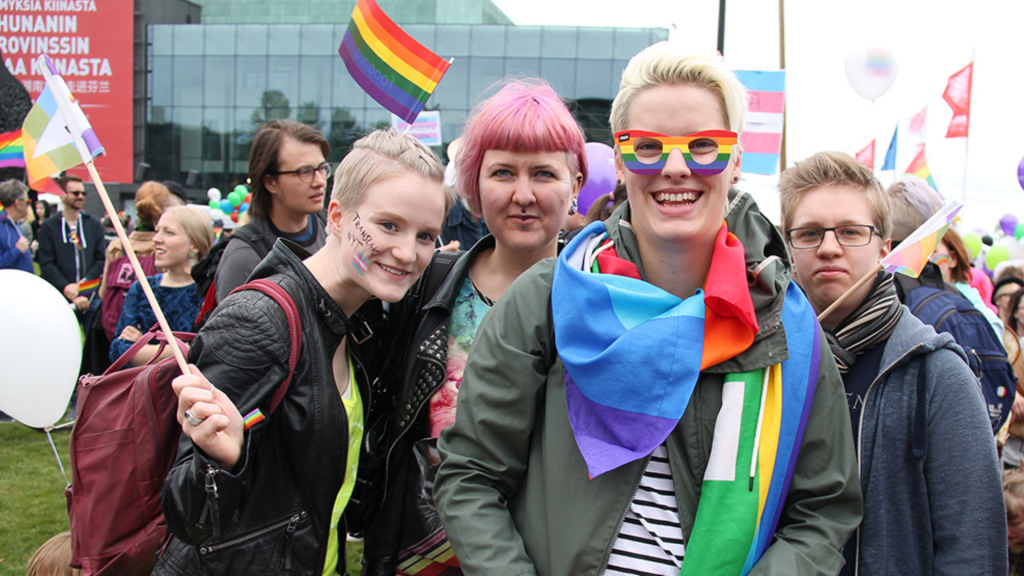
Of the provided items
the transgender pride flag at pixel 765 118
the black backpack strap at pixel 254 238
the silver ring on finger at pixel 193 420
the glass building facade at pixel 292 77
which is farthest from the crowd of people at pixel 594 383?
the glass building facade at pixel 292 77

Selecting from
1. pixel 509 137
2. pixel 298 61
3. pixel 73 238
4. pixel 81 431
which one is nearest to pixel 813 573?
pixel 509 137

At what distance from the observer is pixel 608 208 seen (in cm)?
391

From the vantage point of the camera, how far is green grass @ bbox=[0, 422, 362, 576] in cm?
429

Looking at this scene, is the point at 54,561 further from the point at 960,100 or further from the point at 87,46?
the point at 87,46

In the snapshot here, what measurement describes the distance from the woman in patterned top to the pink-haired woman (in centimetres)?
303

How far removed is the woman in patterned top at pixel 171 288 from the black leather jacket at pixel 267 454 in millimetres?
3109

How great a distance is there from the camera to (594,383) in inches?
54.6

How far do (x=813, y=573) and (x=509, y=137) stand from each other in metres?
1.35

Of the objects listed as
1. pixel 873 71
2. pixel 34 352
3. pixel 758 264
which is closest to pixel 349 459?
pixel 758 264

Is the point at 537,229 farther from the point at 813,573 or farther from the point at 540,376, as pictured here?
the point at 813,573

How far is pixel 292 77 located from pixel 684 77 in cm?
3340

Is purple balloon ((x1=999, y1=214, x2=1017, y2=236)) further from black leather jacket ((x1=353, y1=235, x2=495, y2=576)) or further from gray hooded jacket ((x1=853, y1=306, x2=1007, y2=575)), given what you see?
black leather jacket ((x1=353, y1=235, x2=495, y2=576))

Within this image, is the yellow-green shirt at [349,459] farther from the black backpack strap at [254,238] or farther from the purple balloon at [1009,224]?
the purple balloon at [1009,224]

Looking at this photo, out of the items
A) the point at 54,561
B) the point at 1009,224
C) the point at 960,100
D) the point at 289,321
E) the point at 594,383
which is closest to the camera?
the point at 594,383
